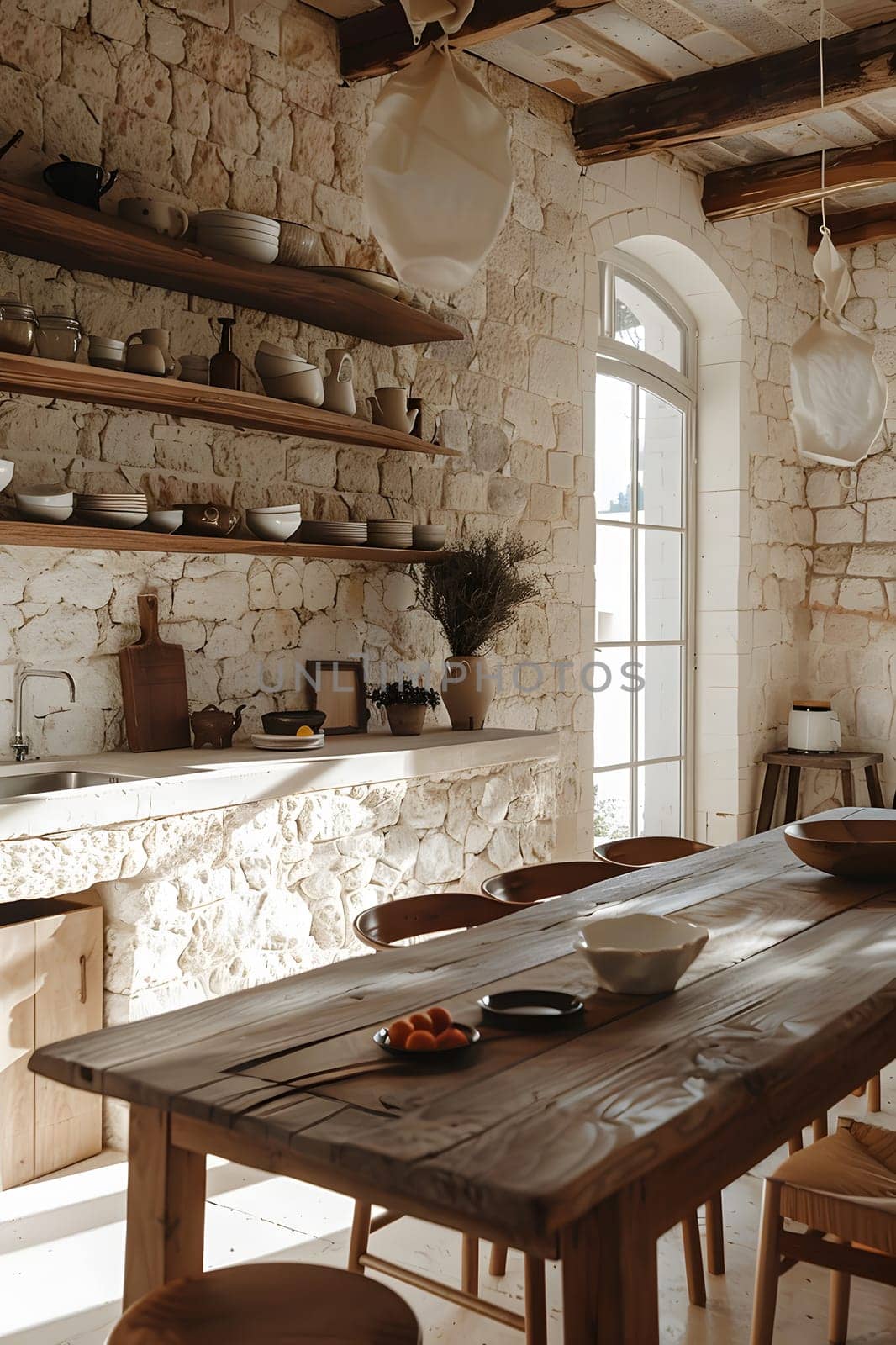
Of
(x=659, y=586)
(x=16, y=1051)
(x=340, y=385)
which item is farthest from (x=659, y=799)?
(x=16, y=1051)

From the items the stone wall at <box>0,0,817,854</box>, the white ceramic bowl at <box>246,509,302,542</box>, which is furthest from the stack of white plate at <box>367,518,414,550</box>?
the white ceramic bowl at <box>246,509,302,542</box>

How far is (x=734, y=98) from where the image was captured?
15.5ft

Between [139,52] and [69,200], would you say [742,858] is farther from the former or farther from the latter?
[139,52]

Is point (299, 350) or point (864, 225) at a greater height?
point (864, 225)

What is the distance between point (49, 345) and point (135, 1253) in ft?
7.58

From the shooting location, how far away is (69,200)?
3125 mm

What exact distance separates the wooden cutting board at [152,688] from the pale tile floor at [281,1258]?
1.18m

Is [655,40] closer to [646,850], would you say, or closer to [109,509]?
[109,509]

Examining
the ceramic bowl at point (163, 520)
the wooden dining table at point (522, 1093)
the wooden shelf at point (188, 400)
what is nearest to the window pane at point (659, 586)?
the wooden shelf at point (188, 400)

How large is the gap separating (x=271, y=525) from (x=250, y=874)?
1.08 meters

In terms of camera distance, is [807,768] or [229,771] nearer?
[229,771]

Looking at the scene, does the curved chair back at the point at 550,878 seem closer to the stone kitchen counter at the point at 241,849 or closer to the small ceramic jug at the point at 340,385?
the stone kitchen counter at the point at 241,849

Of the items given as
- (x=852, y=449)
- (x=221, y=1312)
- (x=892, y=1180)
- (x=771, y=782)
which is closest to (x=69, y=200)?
(x=852, y=449)

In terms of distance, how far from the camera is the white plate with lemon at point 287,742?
12.0 ft
